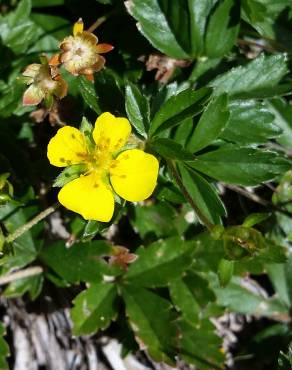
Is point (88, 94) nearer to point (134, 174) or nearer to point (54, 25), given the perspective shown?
point (134, 174)

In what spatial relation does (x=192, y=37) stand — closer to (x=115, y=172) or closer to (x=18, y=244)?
(x=115, y=172)

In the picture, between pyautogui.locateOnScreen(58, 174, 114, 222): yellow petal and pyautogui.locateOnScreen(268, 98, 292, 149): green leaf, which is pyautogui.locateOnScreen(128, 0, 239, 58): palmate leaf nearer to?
pyautogui.locateOnScreen(268, 98, 292, 149): green leaf

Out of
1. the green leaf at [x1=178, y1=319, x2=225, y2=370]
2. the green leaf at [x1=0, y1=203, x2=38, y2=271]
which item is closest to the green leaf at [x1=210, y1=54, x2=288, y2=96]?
the green leaf at [x1=0, y1=203, x2=38, y2=271]

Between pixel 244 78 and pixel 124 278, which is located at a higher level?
pixel 244 78

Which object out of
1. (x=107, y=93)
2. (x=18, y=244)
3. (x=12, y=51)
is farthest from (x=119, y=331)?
(x=12, y=51)

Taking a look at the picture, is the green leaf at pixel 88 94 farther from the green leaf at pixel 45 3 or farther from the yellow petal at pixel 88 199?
the green leaf at pixel 45 3

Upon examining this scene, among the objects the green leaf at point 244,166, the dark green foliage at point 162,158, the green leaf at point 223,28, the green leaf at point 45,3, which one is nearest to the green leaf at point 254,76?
the dark green foliage at point 162,158
